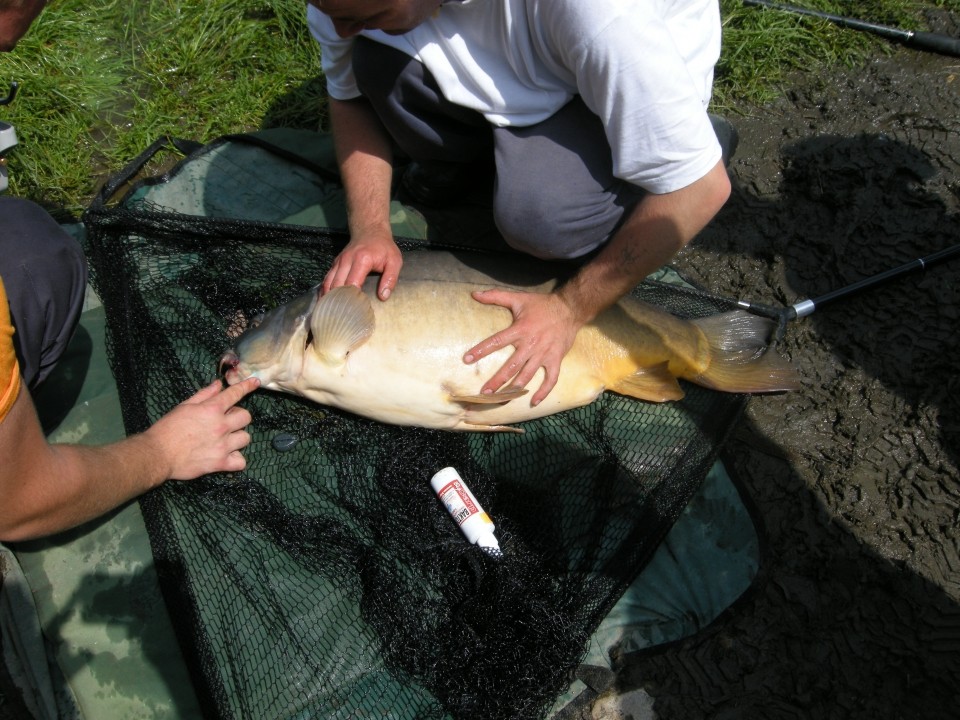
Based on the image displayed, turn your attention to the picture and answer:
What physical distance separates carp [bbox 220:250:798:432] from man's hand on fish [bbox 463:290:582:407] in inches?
1.3

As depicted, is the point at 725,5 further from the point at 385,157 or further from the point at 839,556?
the point at 839,556

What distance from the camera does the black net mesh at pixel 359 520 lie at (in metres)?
2.16

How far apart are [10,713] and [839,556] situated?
280cm

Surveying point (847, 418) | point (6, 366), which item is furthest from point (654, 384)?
point (6, 366)

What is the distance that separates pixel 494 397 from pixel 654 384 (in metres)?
0.60

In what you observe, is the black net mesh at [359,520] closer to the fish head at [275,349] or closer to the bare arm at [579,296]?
the fish head at [275,349]

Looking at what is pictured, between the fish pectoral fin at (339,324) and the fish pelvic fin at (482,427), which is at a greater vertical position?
the fish pectoral fin at (339,324)

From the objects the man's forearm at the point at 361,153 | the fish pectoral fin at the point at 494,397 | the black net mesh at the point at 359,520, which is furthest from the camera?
the man's forearm at the point at 361,153

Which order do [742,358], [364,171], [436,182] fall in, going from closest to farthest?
[742,358]
[364,171]
[436,182]

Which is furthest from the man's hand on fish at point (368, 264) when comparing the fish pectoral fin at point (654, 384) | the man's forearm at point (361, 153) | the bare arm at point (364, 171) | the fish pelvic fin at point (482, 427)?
the fish pectoral fin at point (654, 384)

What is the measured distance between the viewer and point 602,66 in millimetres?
1815

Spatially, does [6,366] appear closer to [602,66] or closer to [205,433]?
[205,433]

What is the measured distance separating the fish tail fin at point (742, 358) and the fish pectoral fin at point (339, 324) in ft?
3.83

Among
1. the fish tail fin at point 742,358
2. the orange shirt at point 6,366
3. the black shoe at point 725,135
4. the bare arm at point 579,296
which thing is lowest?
the fish tail fin at point 742,358
